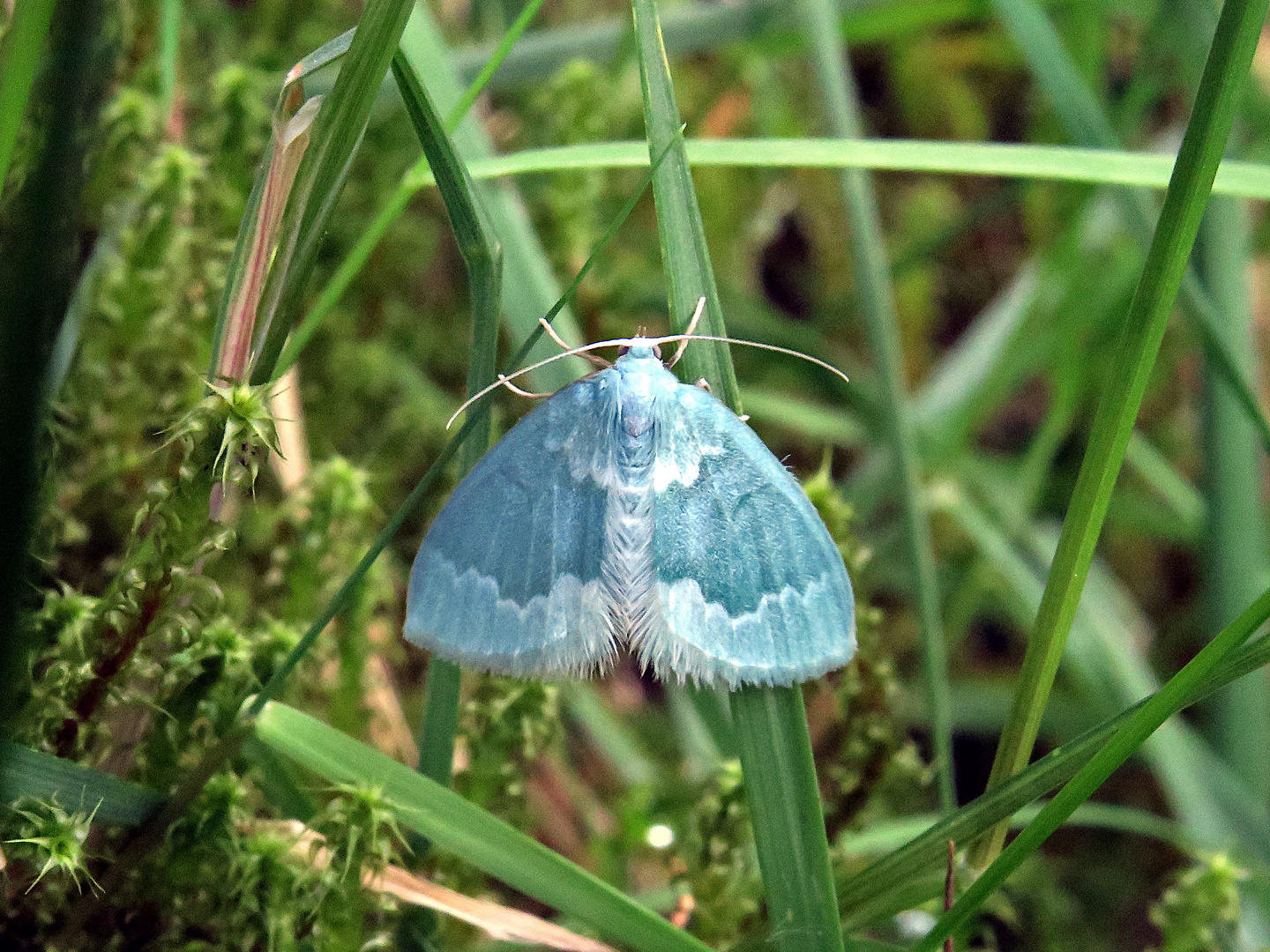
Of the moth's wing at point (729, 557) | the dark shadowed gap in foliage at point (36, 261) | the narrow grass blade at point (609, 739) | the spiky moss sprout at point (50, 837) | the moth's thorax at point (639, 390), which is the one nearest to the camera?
the dark shadowed gap in foliage at point (36, 261)

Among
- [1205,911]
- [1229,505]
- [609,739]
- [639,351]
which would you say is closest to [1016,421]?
[1229,505]

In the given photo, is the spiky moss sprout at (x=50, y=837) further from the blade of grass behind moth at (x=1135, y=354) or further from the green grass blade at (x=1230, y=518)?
the green grass blade at (x=1230, y=518)

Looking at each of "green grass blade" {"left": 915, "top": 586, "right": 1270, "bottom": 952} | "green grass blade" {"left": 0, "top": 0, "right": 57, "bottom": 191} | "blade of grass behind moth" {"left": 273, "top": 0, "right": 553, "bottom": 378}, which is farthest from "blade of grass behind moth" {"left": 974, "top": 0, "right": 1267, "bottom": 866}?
"green grass blade" {"left": 0, "top": 0, "right": 57, "bottom": 191}

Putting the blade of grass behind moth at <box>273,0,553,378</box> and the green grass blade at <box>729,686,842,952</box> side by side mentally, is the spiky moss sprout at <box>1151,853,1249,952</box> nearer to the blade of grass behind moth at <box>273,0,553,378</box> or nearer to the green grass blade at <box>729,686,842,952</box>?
the green grass blade at <box>729,686,842,952</box>

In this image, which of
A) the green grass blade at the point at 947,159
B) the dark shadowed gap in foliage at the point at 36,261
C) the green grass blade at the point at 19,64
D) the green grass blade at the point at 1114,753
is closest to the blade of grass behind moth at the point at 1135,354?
the green grass blade at the point at 1114,753

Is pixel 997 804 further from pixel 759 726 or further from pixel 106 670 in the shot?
pixel 106 670

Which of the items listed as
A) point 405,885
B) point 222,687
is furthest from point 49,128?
point 405,885

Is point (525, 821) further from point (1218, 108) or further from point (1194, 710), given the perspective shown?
point (1194, 710)
